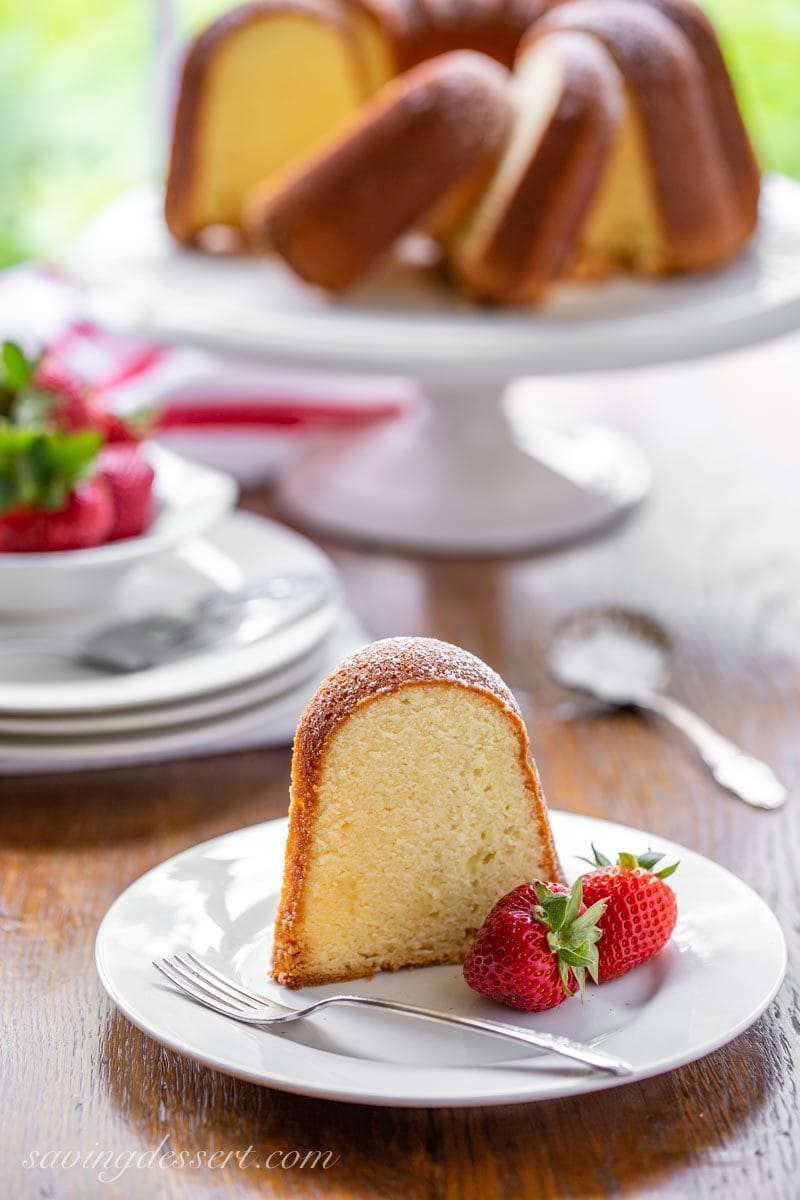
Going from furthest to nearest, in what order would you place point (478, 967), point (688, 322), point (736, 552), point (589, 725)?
point (736, 552)
point (688, 322)
point (589, 725)
point (478, 967)

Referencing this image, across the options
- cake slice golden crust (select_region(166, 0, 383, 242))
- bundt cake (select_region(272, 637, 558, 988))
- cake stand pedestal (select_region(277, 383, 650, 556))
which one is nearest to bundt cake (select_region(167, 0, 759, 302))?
cake slice golden crust (select_region(166, 0, 383, 242))

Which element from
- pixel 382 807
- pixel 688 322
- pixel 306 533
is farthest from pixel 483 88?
pixel 382 807

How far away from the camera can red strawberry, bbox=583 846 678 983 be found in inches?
29.3

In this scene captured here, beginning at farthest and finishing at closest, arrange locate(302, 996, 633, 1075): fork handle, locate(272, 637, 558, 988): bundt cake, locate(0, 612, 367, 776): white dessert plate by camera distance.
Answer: locate(0, 612, 367, 776): white dessert plate < locate(272, 637, 558, 988): bundt cake < locate(302, 996, 633, 1075): fork handle

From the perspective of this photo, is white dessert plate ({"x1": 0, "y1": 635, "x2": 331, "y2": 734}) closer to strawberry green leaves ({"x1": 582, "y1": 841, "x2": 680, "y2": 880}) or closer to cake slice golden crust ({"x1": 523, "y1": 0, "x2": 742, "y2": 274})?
strawberry green leaves ({"x1": 582, "y1": 841, "x2": 680, "y2": 880})

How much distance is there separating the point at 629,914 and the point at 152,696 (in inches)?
15.1

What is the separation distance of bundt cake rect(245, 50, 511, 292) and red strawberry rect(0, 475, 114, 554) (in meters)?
0.37

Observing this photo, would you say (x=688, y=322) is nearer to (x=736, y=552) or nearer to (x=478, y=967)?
(x=736, y=552)

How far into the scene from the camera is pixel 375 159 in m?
1.36

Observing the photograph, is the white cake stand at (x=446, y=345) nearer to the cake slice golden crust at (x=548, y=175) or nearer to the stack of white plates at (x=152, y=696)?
the cake slice golden crust at (x=548, y=175)

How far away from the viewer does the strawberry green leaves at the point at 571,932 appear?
723 millimetres

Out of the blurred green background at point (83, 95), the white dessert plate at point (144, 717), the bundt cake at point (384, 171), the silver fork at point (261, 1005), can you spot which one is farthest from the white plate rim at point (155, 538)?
the blurred green background at point (83, 95)

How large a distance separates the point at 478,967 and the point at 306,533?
2.53 ft

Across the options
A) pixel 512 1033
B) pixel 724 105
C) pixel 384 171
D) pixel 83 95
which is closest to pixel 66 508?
pixel 384 171
